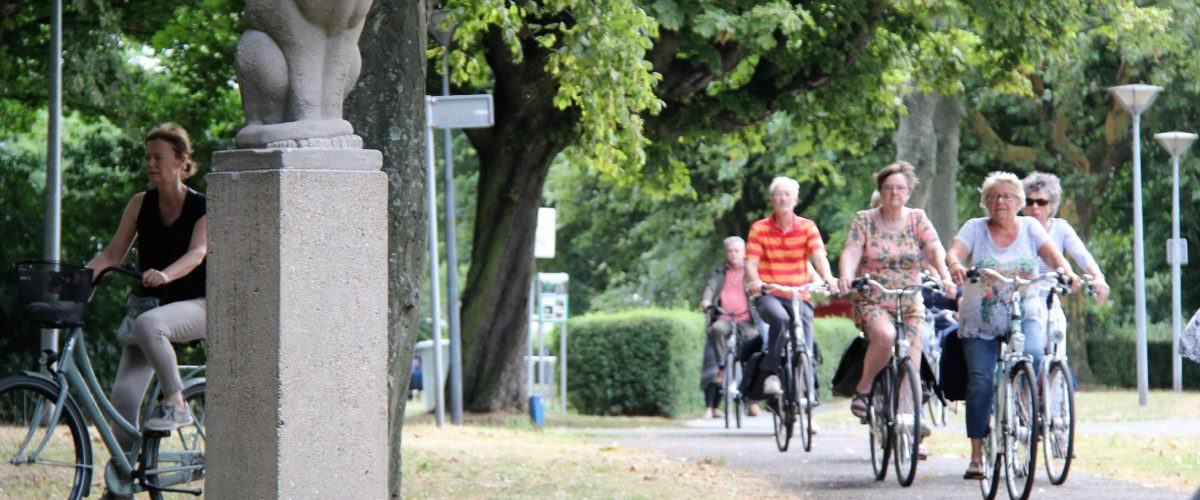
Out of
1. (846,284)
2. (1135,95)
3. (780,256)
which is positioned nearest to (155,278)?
(846,284)

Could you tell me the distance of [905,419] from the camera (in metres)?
10.5

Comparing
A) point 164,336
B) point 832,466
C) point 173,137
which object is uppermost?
point 173,137

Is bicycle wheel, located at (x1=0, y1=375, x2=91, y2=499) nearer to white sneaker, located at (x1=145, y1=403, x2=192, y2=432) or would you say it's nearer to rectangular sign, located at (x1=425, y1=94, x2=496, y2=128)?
white sneaker, located at (x1=145, y1=403, x2=192, y2=432)

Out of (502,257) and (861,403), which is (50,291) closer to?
(861,403)

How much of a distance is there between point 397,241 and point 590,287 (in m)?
48.2

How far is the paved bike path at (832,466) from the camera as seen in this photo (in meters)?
10.1

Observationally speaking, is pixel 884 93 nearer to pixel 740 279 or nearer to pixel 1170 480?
pixel 740 279

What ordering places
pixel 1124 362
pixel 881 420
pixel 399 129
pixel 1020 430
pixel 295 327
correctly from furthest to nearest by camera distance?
1. pixel 1124 362
2. pixel 881 420
3. pixel 1020 430
4. pixel 399 129
5. pixel 295 327

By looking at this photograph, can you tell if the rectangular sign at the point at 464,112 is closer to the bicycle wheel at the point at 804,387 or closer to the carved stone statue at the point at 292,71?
the bicycle wheel at the point at 804,387

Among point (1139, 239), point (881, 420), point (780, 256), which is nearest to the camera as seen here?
point (881, 420)

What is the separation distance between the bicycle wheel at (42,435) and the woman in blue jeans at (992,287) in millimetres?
4572

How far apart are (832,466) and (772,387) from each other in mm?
1468

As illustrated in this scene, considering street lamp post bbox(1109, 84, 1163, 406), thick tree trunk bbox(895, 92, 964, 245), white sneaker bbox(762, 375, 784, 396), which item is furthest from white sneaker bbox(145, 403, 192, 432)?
street lamp post bbox(1109, 84, 1163, 406)

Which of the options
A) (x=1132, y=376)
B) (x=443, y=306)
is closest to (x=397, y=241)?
(x=1132, y=376)
